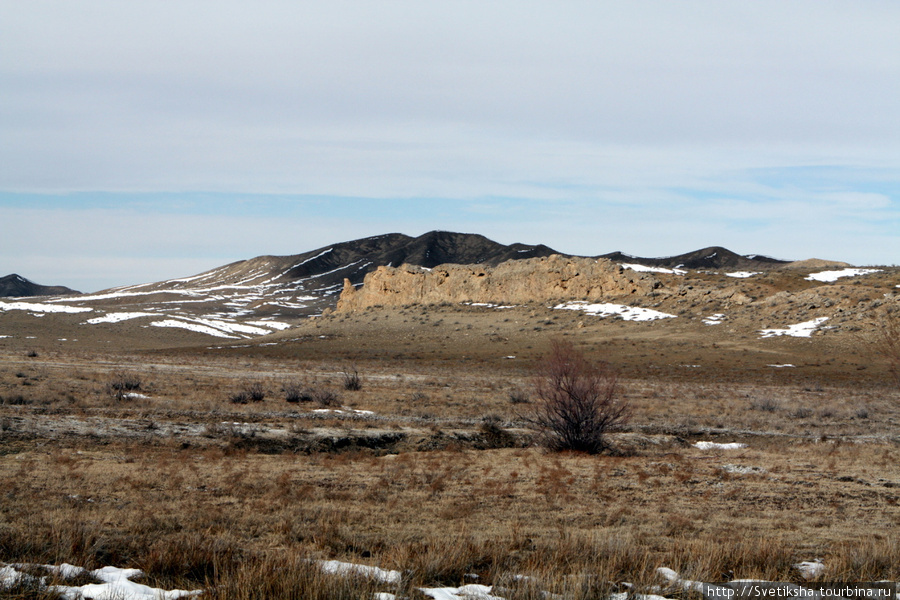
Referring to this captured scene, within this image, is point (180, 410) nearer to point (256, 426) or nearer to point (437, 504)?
point (256, 426)

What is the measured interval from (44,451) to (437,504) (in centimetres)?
765

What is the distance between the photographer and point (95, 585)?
5.38 m

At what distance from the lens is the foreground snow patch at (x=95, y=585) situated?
5.12m

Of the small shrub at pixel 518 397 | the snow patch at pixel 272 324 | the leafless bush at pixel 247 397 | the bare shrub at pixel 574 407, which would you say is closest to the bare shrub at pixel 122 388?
the leafless bush at pixel 247 397

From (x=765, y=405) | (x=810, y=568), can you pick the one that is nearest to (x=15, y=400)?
(x=810, y=568)

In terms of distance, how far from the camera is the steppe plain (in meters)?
6.36

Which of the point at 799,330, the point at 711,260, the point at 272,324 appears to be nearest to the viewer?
the point at 799,330

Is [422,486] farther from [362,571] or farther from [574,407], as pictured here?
[574,407]

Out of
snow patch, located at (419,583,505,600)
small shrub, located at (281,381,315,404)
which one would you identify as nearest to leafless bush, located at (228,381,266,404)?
small shrub, located at (281,381,315,404)

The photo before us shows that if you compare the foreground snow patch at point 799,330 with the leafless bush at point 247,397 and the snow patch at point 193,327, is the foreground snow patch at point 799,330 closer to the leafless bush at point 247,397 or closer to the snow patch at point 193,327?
the leafless bush at point 247,397

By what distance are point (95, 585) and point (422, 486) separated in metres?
6.31

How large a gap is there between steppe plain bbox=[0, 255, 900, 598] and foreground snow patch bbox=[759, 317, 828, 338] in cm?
1632

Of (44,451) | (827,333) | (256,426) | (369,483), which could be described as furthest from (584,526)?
(827,333)

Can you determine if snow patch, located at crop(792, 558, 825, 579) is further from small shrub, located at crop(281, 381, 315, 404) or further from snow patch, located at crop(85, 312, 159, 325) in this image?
snow patch, located at crop(85, 312, 159, 325)
